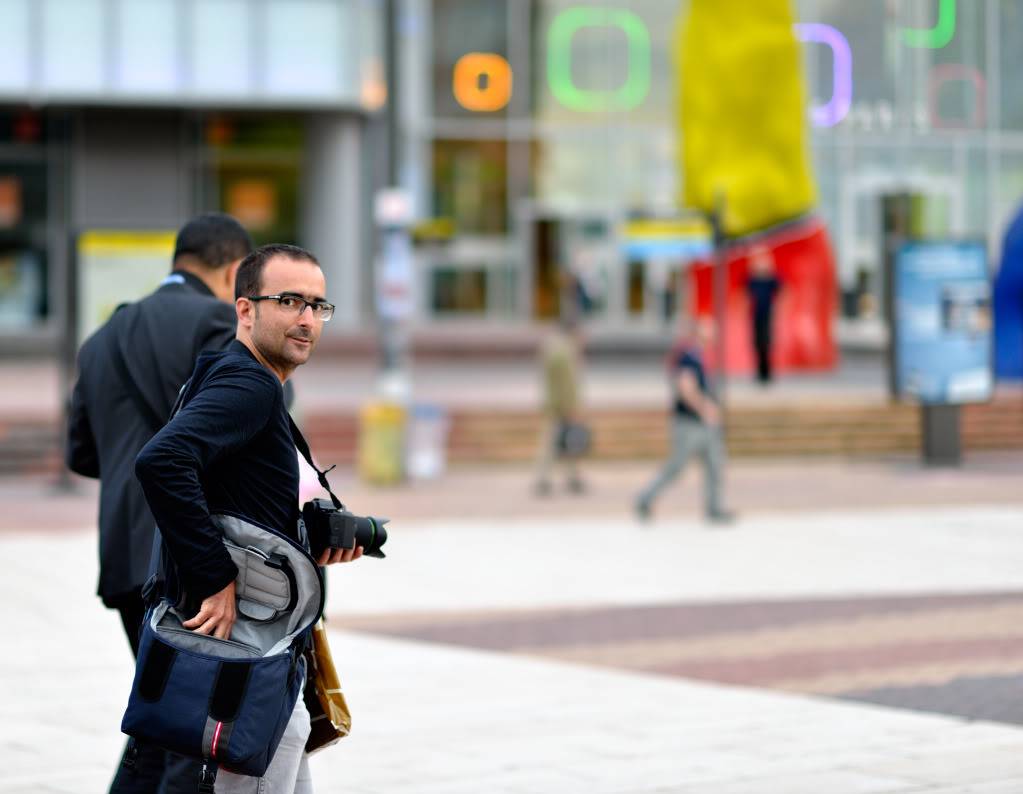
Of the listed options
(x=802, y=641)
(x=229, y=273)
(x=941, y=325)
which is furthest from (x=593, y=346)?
(x=229, y=273)

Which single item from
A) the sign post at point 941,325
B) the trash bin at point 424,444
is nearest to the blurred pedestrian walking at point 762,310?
the sign post at point 941,325

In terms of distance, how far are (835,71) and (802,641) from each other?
2905 centimetres

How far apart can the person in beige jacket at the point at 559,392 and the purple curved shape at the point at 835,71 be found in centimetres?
2113

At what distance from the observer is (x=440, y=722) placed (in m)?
7.55

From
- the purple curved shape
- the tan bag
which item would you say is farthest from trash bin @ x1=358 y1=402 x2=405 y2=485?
the purple curved shape

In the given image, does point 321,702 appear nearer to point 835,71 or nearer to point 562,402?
point 562,402

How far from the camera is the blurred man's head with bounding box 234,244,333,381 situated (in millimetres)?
4055

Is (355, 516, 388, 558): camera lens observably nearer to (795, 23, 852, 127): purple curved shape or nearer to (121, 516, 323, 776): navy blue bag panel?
(121, 516, 323, 776): navy blue bag panel

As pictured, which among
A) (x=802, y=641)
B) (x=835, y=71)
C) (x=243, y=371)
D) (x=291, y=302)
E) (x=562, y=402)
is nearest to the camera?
(x=243, y=371)

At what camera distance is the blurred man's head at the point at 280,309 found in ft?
13.3

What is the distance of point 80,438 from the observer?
5.38 meters

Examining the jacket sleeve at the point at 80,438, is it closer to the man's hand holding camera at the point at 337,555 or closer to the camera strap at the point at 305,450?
the camera strap at the point at 305,450

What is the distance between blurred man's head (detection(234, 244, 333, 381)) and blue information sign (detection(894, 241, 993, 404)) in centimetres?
1587

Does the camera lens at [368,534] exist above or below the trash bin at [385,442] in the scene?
above
